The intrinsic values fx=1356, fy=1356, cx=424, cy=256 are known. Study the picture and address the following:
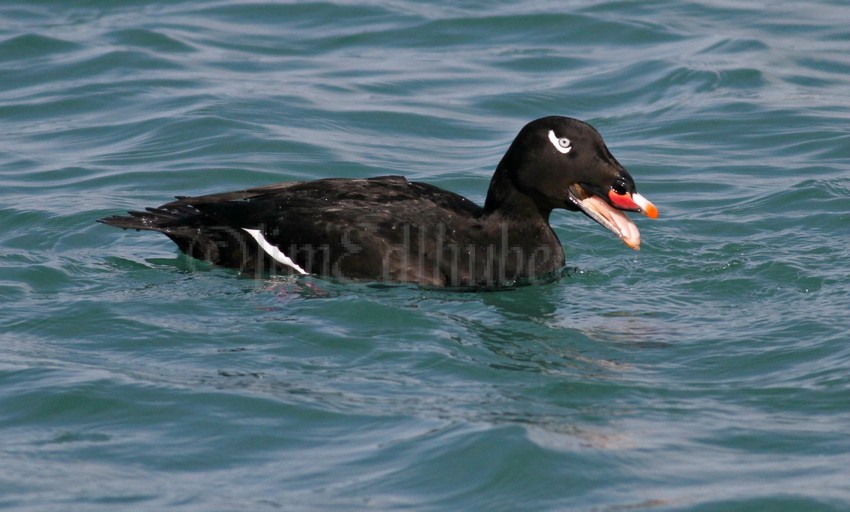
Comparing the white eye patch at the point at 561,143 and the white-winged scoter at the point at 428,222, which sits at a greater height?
the white eye patch at the point at 561,143

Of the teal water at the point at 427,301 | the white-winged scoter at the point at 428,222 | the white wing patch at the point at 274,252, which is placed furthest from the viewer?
the white wing patch at the point at 274,252

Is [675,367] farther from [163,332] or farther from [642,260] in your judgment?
[163,332]

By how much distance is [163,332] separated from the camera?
7.07 meters

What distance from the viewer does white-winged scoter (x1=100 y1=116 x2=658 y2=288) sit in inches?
305

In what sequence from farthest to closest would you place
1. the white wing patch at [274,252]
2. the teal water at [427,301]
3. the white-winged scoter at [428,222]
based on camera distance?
the white wing patch at [274,252]
the white-winged scoter at [428,222]
the teal water at [427,301]

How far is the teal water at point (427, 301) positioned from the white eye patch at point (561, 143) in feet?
2.69

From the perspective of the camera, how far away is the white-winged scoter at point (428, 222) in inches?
305

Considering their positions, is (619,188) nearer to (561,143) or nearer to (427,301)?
(561,143)

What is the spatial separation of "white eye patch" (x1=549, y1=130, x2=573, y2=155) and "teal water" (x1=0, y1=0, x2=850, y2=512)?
0.82 meters

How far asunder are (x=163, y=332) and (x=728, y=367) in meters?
2.88

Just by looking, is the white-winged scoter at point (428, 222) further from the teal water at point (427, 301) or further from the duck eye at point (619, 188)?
the teal water at point (427, 301)

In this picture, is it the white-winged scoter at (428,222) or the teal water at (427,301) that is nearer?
the teal water at (427,301)

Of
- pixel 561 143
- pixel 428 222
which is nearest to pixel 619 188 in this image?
pixel 561 143

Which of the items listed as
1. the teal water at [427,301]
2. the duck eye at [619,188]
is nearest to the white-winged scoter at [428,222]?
the duck eye at [619,188]
